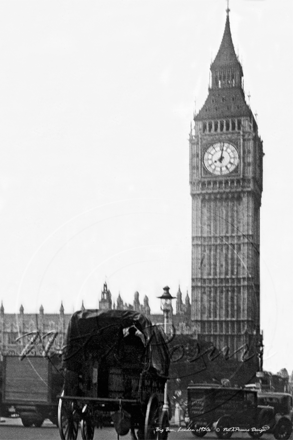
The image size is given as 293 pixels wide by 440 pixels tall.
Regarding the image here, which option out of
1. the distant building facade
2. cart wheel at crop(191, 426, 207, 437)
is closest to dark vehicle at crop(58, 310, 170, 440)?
cart wheel at crop(191, 426, 207, 437)

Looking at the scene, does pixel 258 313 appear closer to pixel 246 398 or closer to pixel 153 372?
pixel 246 398

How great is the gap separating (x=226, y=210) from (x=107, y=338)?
185 feet

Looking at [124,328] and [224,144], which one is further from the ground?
[224,144]

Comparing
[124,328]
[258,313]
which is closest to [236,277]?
[258,313]

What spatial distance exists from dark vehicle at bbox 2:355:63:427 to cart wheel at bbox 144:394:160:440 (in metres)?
10.0

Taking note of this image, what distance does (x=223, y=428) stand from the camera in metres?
21.9

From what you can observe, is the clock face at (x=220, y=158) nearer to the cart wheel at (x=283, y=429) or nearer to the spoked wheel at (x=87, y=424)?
the cart wheel at (x=283, y=429)

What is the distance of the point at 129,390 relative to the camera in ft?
53.1

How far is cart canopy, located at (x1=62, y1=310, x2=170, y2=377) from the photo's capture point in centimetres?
1582

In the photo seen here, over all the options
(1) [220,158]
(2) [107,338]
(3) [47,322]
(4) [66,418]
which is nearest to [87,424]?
(4) [66,418]

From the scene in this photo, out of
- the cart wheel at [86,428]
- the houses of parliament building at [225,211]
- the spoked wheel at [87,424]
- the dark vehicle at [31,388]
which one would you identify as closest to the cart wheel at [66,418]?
the spoked wheel at [87,424]

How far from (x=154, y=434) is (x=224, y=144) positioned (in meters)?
55.3

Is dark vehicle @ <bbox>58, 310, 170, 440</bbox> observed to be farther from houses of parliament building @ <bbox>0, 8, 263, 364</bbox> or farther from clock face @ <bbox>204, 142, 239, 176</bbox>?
clock face @ <bbox>204, 142, 239, 176</bbox>

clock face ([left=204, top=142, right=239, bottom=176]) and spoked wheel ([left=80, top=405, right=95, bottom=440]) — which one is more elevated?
clock face ([left=204, top=142, right=239, bottom=176])
